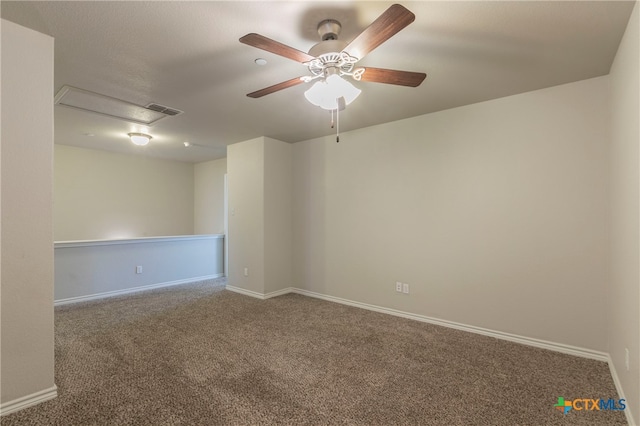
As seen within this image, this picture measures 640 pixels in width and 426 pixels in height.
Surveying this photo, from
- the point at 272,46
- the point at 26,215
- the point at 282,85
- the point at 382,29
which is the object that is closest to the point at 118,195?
the point at 26,215

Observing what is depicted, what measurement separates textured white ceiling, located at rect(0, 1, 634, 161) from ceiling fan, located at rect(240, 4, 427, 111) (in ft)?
0.72

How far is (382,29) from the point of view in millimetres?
1519

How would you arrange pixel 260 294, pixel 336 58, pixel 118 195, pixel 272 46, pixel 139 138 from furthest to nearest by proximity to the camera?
pixel 118 195 → pixel 260 294 → pixel 139 138 → pixel 336 58 → pixel 272 46

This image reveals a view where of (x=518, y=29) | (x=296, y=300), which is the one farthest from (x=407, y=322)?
(x=518, y=29)

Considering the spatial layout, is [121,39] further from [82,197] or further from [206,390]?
[82,197]

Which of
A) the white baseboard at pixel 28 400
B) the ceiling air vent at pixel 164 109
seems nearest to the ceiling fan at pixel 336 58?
the ceiling air vent at pixel 164 109

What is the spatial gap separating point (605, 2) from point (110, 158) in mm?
7106

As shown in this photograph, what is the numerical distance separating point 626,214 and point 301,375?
8.38ft

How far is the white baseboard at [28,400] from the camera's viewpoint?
73.2 inches

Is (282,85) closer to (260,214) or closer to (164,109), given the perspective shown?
(164,109)

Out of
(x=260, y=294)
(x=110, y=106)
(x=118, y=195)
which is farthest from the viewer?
(x=118, y=195)

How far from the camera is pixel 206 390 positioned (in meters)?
2.14

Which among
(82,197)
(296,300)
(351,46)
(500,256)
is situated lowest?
(296,300)

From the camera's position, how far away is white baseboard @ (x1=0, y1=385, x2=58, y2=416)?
6.10ft
